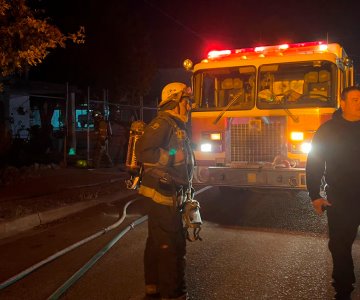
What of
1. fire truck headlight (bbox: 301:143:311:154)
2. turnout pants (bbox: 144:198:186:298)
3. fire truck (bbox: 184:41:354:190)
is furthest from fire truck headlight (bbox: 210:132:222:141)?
turnout pants (bbox: 144:198:186:298)

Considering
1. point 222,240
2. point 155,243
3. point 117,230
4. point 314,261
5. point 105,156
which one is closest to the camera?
point 155,243

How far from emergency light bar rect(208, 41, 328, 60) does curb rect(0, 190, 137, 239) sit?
353 cm

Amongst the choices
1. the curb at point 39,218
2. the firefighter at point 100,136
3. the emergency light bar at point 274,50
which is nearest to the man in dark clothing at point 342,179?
Result: the emergency light bar at point 274,50

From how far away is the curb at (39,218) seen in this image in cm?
675

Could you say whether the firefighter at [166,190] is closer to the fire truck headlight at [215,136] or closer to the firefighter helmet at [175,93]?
the firefighter helmet at [175,93]

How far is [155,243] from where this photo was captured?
3.81 metres

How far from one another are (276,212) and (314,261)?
120 inches

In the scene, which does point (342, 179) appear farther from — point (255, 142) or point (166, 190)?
point (255, 142)

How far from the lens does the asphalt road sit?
4.46 m

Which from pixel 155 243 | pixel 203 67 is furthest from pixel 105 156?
pixel 155 243

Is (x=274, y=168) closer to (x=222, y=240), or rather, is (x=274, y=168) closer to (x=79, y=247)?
(x=222, y=240)

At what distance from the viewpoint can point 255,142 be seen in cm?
804

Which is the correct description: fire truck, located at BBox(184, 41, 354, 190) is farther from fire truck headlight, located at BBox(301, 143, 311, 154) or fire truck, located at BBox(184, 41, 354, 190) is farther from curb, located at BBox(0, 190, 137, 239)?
curb, located at BBox(0, 190, 137, 239)

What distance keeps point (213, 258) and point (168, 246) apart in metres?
1.92
